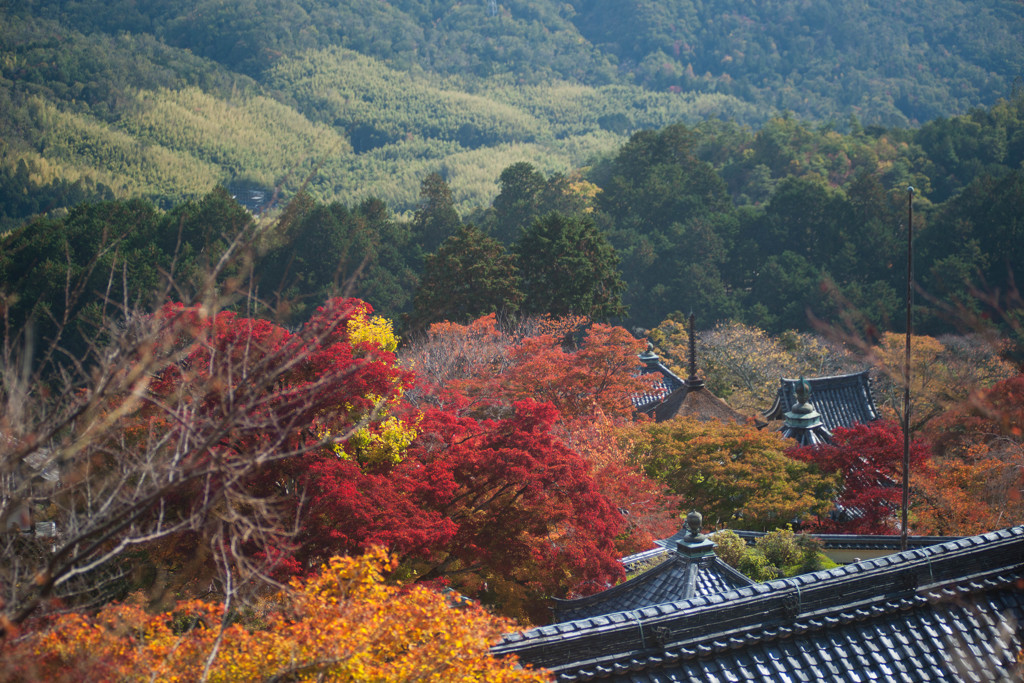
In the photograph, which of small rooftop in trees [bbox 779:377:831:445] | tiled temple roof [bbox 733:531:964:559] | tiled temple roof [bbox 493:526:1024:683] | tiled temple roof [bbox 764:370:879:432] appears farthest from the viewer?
tiled temple roof [bbox 764:370:879:432]

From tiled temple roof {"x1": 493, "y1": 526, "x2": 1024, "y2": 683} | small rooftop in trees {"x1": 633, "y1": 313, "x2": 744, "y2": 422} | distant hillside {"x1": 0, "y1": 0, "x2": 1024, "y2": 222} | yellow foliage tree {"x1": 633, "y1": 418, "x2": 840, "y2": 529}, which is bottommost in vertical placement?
small rooftop in trees {"x1": 633, "y1": 313, "x2": 744, "y2": 422}

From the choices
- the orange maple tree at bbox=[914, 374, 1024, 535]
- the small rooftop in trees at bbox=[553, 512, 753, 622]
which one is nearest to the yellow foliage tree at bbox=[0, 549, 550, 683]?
the small rooftop in trees at bbox=[553, 512, 753, 622]

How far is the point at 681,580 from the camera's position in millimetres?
10445

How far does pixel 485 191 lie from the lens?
7869 cm

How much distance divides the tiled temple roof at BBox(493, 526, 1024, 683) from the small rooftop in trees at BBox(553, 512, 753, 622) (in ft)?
9.70

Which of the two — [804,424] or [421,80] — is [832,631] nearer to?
[804,424]

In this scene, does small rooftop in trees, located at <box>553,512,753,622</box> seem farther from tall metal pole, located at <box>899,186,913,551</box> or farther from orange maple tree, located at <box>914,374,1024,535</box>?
orange maple tree, located at <box>914,374,1024,535</box>

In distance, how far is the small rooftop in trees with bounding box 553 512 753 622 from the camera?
10258 mm

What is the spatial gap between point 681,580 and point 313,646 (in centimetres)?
539

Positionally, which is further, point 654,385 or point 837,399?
point 654,385

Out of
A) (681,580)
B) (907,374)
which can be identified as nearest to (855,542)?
(907,374)

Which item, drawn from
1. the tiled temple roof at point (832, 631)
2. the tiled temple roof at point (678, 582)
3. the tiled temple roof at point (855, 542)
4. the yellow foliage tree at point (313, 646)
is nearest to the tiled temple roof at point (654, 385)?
the tiled temple roof at point (855, 542)

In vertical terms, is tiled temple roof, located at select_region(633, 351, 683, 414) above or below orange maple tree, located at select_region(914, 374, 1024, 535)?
below

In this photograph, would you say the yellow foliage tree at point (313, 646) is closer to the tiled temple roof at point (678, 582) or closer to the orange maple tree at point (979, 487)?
the tiled temple roof at point (678, 582)
